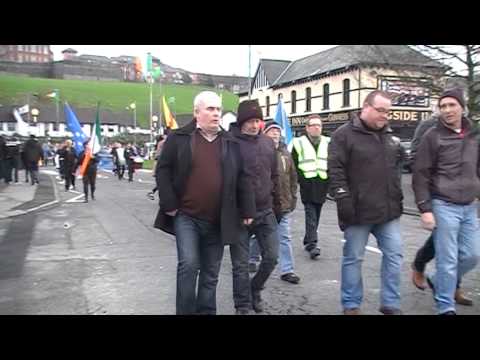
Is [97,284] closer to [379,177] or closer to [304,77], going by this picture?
[379,177]

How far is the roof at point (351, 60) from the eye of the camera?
15656mm

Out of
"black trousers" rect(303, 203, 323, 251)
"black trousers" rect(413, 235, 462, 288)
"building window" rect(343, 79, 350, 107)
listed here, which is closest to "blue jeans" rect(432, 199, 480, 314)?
"black trousers" rect(413, 235, 462, 288)

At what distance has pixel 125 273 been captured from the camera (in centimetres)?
658

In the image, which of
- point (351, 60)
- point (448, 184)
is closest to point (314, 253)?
point (448, 184)

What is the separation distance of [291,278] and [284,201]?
3.07 feet

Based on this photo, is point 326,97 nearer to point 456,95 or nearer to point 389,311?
point 456,95

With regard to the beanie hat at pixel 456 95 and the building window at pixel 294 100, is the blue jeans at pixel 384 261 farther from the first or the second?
the building window at pixel 294 100

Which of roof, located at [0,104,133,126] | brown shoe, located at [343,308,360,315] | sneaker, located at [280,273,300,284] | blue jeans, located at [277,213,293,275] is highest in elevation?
roof, located at [0,104,133,126]

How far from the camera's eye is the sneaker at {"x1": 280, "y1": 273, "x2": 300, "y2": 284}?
6.09 metres

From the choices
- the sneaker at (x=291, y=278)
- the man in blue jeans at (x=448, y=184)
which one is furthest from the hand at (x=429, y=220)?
the sneaker at (x=291, y=278)

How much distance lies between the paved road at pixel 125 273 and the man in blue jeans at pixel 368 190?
0.46m

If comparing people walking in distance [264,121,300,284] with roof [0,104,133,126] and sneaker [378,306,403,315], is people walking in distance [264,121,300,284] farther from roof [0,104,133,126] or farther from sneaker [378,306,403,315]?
roof [0,104,133,126]

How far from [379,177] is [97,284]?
3.50 m

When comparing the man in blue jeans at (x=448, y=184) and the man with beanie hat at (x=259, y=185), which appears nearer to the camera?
the man in blue jeans at (x=448, y=184)
